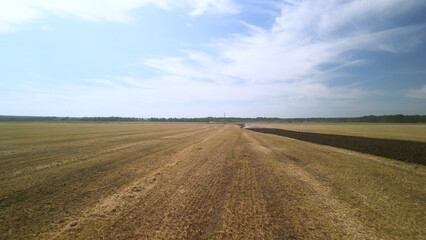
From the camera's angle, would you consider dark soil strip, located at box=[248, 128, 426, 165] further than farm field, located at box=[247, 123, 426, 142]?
No

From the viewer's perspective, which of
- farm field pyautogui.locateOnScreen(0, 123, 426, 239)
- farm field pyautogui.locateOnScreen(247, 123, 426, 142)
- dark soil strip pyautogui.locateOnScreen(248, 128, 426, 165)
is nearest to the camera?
farm field pyautogui.locateOnScreen(0, 123, 426, 239)

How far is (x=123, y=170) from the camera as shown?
9.56m

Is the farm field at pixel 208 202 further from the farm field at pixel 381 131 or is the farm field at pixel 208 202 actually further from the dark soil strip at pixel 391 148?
the farm field at pixel 381 131

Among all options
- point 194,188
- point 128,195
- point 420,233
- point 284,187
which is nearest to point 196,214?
point 194,188

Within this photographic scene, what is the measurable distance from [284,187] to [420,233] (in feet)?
12.2

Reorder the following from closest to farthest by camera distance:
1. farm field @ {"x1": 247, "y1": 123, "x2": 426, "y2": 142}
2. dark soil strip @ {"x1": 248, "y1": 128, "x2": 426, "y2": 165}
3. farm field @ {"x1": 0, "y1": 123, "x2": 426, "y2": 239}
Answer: farm field @ {"x1": 0, "y1": 123, "x2": 426, "y2": 239}
dark soil strip @ {"x1": 248, "y1": 128, "x2": 426, "y2": 165}
farm field @ {"x1": 247, "y1": 123, "x2": 426, "y2": 142}

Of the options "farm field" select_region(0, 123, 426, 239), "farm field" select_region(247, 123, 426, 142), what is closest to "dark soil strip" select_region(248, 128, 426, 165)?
"farm field" select_region(0, 123, 426, 239)

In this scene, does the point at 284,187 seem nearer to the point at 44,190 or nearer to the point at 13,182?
the point at 44,190

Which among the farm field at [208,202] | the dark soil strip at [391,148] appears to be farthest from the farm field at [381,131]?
the farm field at [208,202]

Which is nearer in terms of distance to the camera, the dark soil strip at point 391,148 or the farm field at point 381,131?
the dark soil strip at point 391,148

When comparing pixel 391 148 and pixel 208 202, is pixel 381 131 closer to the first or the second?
pixel 391 148

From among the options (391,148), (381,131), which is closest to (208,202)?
(391,148)

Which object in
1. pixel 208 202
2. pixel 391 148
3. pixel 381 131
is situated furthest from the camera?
pixel 381 131

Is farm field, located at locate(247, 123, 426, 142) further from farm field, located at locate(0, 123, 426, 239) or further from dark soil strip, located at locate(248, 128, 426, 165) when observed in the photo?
farm field, located at locate(0, 123, 426, 239)
